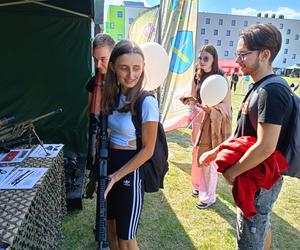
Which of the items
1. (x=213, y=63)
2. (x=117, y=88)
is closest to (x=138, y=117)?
(x=117, y=88)

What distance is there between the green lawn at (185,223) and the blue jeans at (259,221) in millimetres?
873

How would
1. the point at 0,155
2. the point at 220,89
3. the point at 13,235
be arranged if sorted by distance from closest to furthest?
the point at 13,235
the point at 0,155
the point at 220,89

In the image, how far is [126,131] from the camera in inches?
51.9

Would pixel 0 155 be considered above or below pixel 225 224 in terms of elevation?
above

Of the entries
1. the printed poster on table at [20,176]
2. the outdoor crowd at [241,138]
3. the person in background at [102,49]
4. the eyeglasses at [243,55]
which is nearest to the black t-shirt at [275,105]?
the outdoor crowd at [241,138]

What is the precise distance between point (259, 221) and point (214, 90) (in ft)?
4.16

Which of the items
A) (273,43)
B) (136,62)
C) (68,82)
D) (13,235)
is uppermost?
(273,43)

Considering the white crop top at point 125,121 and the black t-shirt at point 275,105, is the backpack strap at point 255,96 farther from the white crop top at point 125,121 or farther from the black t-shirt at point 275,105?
the white crop top at point 125,121

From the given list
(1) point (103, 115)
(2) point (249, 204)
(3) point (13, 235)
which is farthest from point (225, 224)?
(3) point (13, 235)

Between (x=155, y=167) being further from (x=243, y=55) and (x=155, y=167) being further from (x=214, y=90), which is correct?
(x=214, y=90)

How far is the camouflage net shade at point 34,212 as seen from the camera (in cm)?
105

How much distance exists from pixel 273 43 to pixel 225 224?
6.32ft

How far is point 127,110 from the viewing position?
1.30 m

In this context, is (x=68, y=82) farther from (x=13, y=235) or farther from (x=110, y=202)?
(x=13, y=235)
